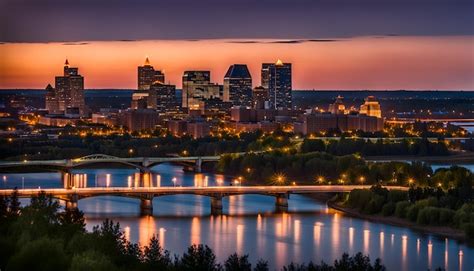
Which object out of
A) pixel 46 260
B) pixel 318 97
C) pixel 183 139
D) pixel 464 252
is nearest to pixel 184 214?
pixel 464 252

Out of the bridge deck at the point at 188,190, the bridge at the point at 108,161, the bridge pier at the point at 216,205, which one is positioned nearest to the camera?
the bridge pier at the point at 216,205

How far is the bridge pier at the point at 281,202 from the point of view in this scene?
91.2ft

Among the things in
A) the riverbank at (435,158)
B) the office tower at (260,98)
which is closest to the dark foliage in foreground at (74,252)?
the riverbank at (435,158)

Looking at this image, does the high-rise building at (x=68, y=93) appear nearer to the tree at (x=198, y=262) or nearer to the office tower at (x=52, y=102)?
the office tower at (x=52, y=102)

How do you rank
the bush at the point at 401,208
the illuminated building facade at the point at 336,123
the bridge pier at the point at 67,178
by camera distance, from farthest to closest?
the illuminated building facade at the point at 336,123 < the bridge pier at the point at 67,178 < the bush at the point at 401,208

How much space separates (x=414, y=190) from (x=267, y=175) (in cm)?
792

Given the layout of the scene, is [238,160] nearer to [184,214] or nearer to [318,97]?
[184,214]

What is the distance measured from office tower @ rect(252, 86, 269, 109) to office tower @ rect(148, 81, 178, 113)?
170 inches

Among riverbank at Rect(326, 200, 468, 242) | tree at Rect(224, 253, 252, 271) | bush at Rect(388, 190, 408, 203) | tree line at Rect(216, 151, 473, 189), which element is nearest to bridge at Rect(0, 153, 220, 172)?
tree line at Rect(216, 151, 473, 189)

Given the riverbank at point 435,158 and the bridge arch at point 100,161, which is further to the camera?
the riverbank at point 435,158

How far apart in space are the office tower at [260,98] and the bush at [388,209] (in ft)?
166

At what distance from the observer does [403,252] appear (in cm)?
2180

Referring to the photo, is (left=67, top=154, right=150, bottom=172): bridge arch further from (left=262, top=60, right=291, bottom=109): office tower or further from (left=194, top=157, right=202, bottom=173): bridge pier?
(left=262, top=60, right=291, bottom=109): office tower

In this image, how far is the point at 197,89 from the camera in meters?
86.4
